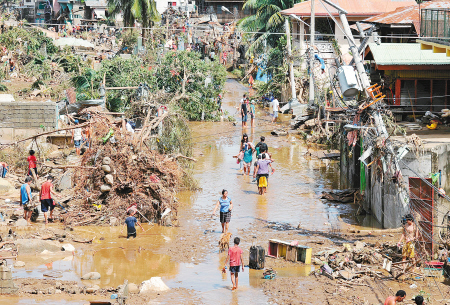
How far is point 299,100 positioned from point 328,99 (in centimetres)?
506

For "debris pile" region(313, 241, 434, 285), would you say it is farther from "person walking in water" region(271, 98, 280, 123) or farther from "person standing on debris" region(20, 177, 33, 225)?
"person walking in water" region(271, 98, 280, 123)

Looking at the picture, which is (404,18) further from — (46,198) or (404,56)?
(46,198)

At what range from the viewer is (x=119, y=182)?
51.9ft

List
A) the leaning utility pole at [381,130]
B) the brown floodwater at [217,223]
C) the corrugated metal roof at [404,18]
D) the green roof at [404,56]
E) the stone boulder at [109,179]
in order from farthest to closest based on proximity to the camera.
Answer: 1. the corrugated metal roof at [404,18]
2. the green roof at [404,56]
3. the stone boulder at [109,179]
4. the leaning utility pole at [381,130]
5. the brown floodwater at [217,223]

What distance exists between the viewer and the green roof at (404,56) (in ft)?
68.4

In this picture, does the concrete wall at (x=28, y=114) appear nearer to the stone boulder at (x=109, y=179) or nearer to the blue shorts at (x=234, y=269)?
the stone boulder at (x=109, y=179)

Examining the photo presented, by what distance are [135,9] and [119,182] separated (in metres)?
30.5

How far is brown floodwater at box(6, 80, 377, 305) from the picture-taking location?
12.1 m

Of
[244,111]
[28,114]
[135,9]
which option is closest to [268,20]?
[135,9]

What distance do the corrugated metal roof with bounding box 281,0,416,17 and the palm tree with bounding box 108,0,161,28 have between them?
438 inches

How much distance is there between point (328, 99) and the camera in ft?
97.7

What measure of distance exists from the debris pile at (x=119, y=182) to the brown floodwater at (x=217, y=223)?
0.50 m

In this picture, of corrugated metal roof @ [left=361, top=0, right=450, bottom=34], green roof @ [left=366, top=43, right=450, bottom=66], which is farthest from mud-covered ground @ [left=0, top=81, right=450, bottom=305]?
corrugated metal roof @ [left=361, top=0, right=450, bottom=34]

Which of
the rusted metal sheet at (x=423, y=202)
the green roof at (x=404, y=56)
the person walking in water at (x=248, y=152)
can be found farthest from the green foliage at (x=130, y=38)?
the rusted metal sheet at (x=423, y=202)
